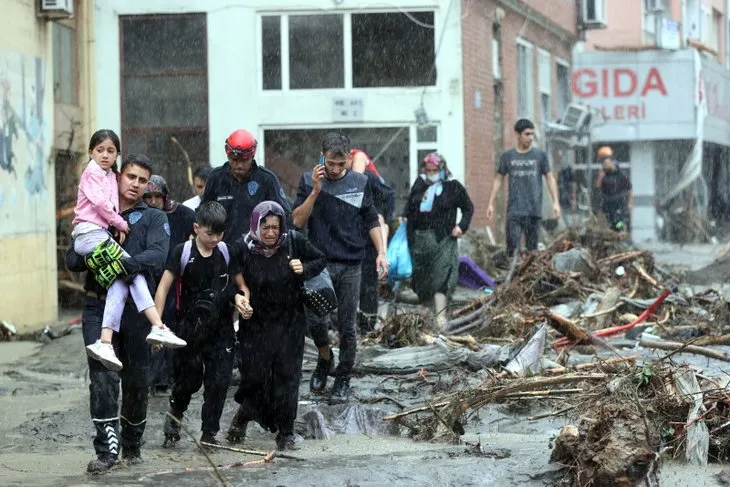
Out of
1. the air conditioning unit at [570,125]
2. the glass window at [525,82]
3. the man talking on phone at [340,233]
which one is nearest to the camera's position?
the man talking on phone at [340,233]

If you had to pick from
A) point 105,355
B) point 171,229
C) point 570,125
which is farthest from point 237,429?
point 570,125

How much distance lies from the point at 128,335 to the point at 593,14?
87.8 feet

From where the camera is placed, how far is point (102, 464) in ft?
22.1

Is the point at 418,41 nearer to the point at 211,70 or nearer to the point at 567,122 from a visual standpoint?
the point at 211,70

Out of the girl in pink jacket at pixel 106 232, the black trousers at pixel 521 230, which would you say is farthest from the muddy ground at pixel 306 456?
the black trousers at pixel 521 230

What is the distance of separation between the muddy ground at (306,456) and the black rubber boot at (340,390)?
0.52 ft

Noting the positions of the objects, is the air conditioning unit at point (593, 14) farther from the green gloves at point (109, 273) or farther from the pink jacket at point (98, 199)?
the green gloves at point (109, 273)

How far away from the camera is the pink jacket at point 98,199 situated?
674 centimetres

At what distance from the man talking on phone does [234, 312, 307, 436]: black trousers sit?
1442 mm

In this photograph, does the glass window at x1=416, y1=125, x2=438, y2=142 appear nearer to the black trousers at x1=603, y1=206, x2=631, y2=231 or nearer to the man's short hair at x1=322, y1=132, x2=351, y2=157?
the black trousers at x1=603, y1=206, x2=631, y2=231

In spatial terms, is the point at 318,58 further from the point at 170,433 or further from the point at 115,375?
the point at 115,375

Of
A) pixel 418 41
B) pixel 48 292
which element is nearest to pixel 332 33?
pixel 418 41

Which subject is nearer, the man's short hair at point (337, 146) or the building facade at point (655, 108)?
the man's short hair at point (337, 146)

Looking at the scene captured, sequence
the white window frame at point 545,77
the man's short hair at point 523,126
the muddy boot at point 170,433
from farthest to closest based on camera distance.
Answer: the white window frame at point 545,77
the man's short hair at point 523,126
the muddy boot at point 170,433
